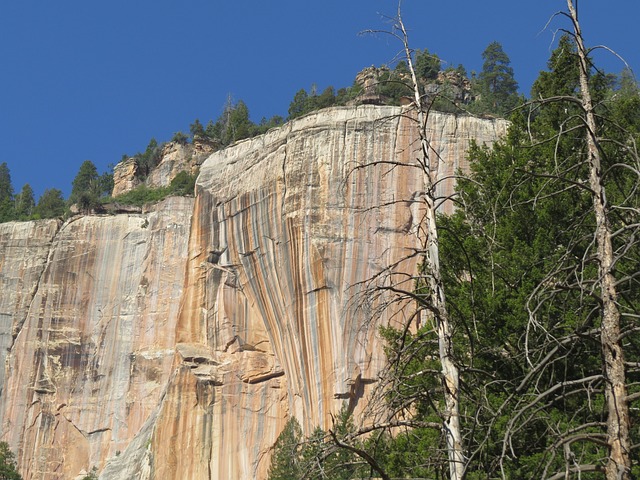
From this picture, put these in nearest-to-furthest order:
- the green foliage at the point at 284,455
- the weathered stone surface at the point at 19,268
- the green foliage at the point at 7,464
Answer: the green foliage at the point at 284,455 < the green foliage at the point at 7,464 < the weathered stone surface at the point at 19,268

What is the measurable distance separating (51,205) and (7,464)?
2685 centimetres

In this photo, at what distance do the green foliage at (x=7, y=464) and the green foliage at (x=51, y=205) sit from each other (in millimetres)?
19803

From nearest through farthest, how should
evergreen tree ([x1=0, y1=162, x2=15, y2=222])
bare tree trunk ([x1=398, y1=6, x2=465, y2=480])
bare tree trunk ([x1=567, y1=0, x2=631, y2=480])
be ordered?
bare tree trunk ([x1=567, y1=0, x2=631, y2=480])
bare tree trunk ([x1=398, y1=6, x2=465, y2=480])
evergreen tree ([x1=0, y1=162, x2=15, y2=222])

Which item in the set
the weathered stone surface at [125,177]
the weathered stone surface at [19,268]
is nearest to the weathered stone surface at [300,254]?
the weathered stone surface at [19,268]

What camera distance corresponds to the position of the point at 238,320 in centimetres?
3975

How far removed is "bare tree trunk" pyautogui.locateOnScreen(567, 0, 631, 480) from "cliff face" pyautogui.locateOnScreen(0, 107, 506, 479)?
2473 cm

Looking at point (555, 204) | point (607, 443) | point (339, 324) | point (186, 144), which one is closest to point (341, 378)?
point (339, 324)

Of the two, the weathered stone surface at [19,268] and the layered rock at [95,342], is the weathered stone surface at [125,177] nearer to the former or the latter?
the weathered stone surface at [19,268]

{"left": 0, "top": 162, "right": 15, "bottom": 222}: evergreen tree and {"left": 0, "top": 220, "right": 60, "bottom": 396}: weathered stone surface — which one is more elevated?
{"left": 0, "top": 162, "right": 15, "bottom": 222}: evergreen tree

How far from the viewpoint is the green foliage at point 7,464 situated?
4416 centimetres

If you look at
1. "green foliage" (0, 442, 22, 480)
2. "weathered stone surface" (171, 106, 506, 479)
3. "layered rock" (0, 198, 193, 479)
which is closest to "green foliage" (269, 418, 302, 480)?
"weathered stone surface" (171, 106, 506, 479)

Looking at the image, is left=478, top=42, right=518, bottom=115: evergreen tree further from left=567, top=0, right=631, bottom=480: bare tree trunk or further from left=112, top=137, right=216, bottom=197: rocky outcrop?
left=567, top=0, right=631, bottom=480: bare tree trunk

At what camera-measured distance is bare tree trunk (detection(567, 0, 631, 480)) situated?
6.29m

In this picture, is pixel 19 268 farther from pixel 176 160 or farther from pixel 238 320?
pixel 176 160
